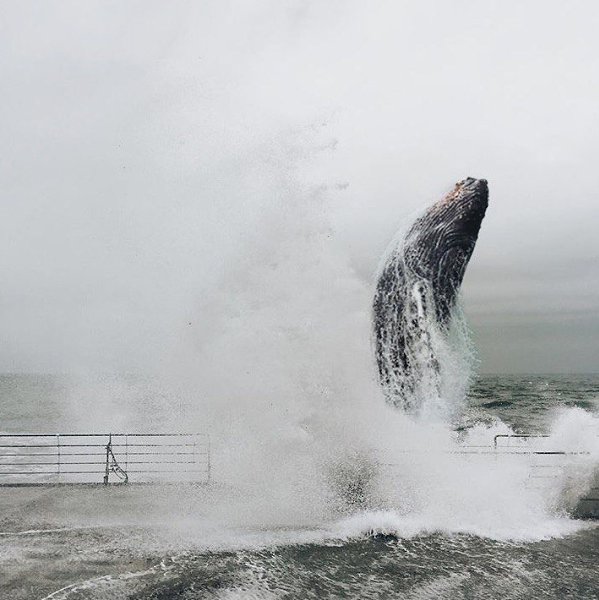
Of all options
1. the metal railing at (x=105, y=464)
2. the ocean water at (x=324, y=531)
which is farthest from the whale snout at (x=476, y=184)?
the metal railing at (x=105, y=464)

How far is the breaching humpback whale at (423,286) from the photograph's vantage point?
8242 millimetres

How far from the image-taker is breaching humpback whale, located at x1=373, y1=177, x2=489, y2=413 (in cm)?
824

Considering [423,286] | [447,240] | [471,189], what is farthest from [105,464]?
[471,189]

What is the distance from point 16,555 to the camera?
29.5 ft

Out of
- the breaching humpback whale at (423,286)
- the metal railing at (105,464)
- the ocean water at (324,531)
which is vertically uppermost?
the breaching humpback whale at (423,286)

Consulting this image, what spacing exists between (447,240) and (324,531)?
218 inches

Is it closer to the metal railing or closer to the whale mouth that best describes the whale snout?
the whale mouth

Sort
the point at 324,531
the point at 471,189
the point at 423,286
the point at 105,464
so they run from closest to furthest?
the point at 471,189 < the point at 423,286 < the point at 324,531 < the point at 105,464

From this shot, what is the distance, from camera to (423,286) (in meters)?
8.48

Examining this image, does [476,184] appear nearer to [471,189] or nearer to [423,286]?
[471,189]

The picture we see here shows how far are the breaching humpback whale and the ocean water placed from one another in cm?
275

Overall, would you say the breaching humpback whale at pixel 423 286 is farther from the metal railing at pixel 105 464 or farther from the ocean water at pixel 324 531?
the metal railing at pixel 105 464

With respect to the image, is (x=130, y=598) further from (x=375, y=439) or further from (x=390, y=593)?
(x=375, y=439)

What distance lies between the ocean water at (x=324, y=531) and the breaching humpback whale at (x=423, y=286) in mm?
2753
